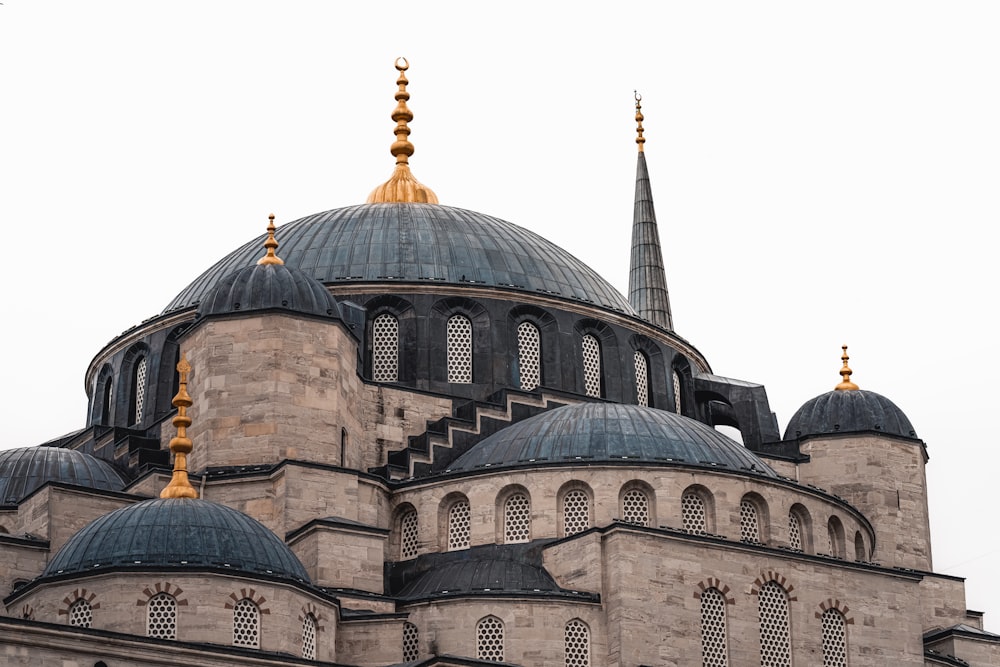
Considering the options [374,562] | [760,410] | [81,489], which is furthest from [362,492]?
[760,410]

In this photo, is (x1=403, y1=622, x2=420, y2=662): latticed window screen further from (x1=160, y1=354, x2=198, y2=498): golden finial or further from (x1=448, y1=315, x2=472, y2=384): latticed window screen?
(x1=448, y1=315, x2=472, y2=384): latticed window screen

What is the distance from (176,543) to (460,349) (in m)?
14.3

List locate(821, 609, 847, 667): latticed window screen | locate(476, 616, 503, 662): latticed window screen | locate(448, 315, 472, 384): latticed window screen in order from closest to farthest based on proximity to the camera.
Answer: locate(476, 616, 503, 662): latticed window screen, locate(821, 609, 847, 667): latticed window screen, locate(448, 315, 472, 384): latticed window screen

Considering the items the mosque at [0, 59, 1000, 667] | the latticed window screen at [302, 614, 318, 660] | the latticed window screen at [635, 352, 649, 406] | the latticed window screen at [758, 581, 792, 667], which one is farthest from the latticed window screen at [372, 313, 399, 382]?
the latticed window screen at [302, 614, 318, 660]

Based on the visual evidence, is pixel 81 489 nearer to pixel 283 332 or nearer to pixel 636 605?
pixel 283 332

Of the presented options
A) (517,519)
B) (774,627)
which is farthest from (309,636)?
(774,627)

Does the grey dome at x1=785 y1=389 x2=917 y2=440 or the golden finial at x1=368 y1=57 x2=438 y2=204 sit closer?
the grey dome at x1=785 y1=389 x2=917 y2=440

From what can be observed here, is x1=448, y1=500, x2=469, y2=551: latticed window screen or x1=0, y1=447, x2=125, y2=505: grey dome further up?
x1=0, y1=447, x2=125, y2=505: grey dome

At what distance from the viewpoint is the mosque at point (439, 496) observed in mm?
41469

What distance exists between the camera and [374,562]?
4572cm

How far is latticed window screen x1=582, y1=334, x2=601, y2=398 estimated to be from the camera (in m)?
55.5

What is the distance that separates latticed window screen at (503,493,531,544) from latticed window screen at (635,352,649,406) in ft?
31.6

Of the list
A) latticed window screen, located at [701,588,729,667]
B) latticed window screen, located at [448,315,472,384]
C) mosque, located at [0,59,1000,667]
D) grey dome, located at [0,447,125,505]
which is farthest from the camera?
latticed window screen, located at [448,315,472,384]

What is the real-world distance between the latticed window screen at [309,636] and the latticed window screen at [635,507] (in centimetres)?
761
